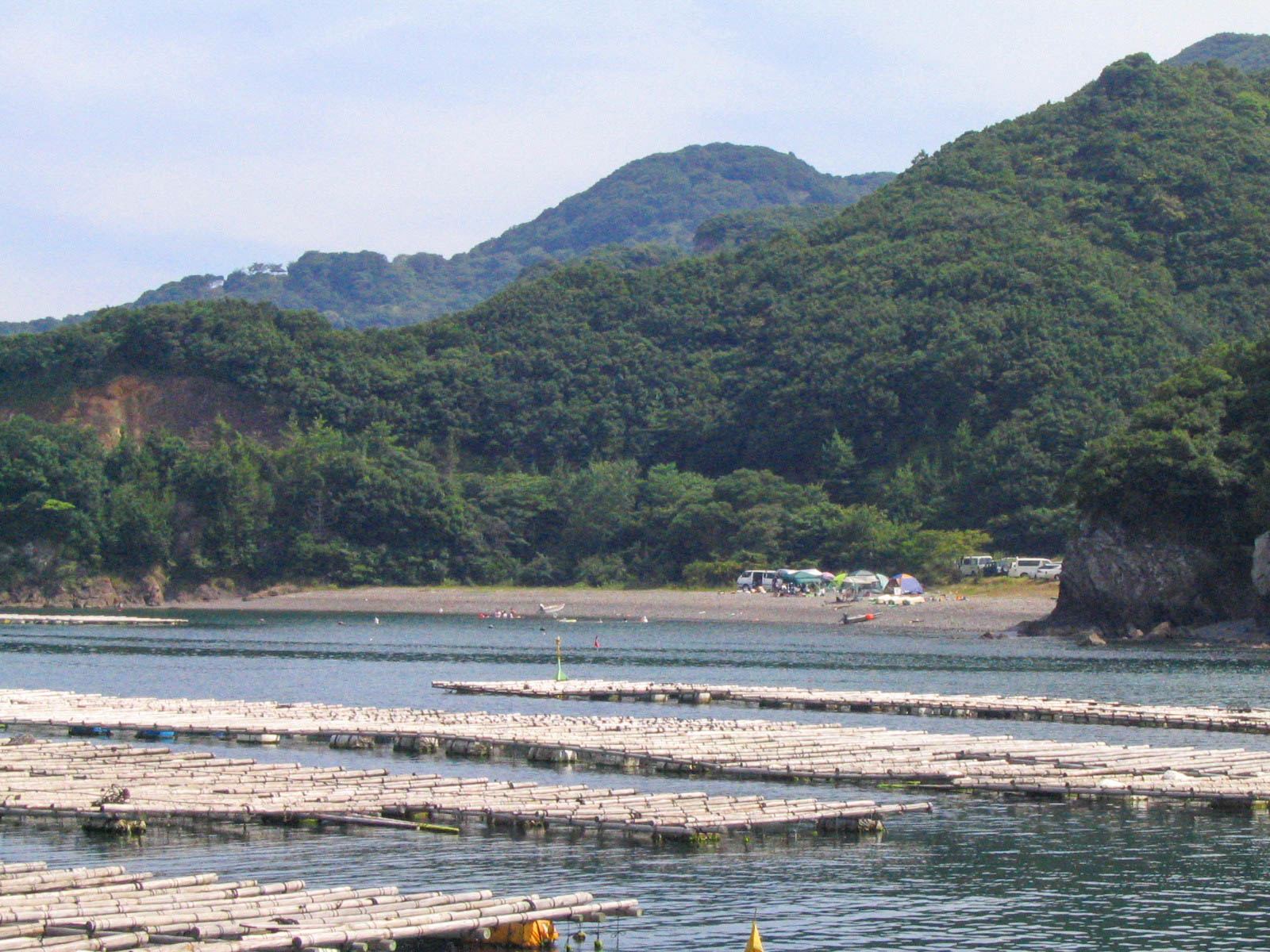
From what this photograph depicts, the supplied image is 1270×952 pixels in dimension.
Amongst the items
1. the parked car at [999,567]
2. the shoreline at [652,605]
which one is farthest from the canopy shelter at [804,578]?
the parked car at [999,567]

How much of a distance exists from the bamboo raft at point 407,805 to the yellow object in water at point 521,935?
7.08 metres

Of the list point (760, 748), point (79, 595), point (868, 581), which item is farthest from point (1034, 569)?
point (760, 748)

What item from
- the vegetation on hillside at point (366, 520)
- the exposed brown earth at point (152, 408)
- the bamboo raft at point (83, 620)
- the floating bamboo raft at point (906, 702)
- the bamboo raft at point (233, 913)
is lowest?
the bamboo raft at point (83, 620)

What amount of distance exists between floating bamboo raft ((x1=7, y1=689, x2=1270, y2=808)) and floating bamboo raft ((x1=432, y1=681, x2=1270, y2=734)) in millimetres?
5830

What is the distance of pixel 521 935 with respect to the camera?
804 inches

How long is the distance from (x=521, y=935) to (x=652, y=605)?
9995cm

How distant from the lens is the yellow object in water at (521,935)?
20.4 m

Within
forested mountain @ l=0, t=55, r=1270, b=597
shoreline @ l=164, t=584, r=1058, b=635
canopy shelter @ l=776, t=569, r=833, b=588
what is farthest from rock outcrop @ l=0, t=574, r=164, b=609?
canopy shelter @ l=776, t=569, r=833, b=588

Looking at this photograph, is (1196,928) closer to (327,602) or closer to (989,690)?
(989,690)

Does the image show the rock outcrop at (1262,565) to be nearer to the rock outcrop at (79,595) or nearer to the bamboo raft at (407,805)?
the bamboo raft at (407,805)

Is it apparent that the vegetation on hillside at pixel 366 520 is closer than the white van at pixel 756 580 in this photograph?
No

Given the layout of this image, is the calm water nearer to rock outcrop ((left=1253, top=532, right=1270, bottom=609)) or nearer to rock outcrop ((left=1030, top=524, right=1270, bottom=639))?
rock outcrop ((left=1253, top=532, right=1270, bottom=609))

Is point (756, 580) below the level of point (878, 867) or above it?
above

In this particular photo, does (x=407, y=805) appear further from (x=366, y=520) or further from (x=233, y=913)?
(x=366, y=520)
